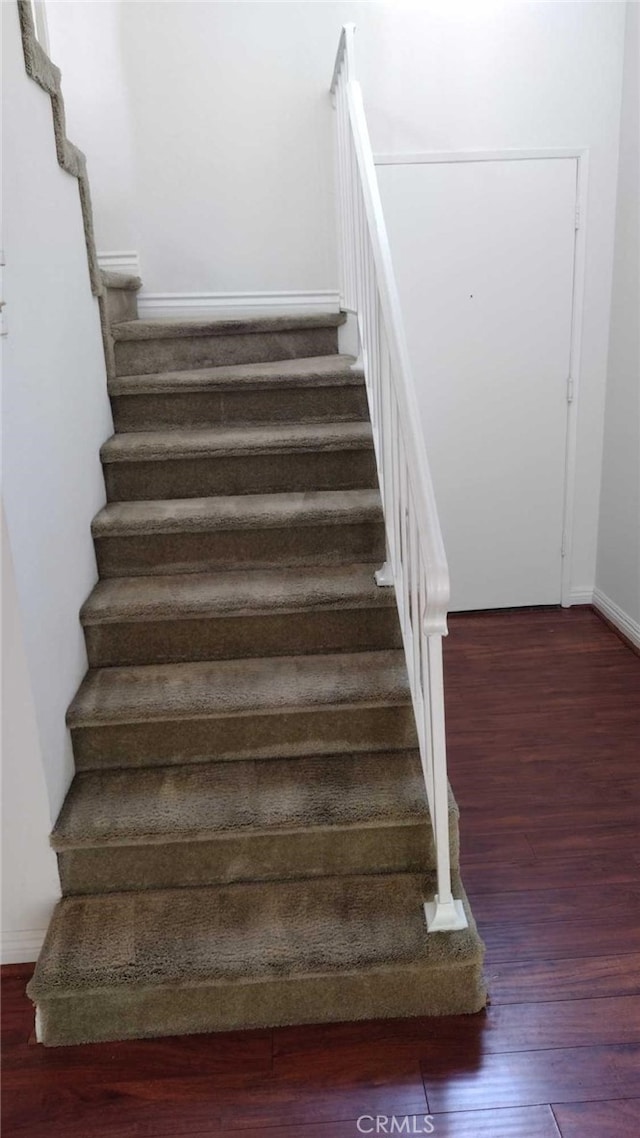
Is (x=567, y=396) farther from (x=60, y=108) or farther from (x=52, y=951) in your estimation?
(x=52, y=951)

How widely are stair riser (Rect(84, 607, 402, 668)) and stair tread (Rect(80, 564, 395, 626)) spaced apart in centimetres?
2

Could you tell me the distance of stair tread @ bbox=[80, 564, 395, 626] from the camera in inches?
85.6

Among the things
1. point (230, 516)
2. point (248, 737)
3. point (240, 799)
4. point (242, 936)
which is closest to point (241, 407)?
point (230, 516)

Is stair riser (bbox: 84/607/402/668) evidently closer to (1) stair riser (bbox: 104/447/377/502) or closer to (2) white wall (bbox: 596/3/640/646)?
(1) stair riser (bbox: 104/447/377/502)

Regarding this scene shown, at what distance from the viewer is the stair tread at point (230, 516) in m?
2.33

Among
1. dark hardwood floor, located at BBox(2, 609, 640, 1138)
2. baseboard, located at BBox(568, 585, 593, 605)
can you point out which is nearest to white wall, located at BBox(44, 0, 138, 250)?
baseboard, located at BBox(568, 585, 593, 605)

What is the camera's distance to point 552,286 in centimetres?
346

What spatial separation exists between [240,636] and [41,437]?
2.45 ft

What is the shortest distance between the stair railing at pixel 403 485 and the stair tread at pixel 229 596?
0.09m

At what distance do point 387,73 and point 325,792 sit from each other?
2825mm

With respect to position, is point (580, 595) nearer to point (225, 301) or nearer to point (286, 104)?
point (225, 301)

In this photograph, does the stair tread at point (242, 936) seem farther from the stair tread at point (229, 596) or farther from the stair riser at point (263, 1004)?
the stair tread at point (229, 596)

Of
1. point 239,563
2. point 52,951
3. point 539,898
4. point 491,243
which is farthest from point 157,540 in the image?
point 491,243

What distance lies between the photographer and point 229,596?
7.23ft
